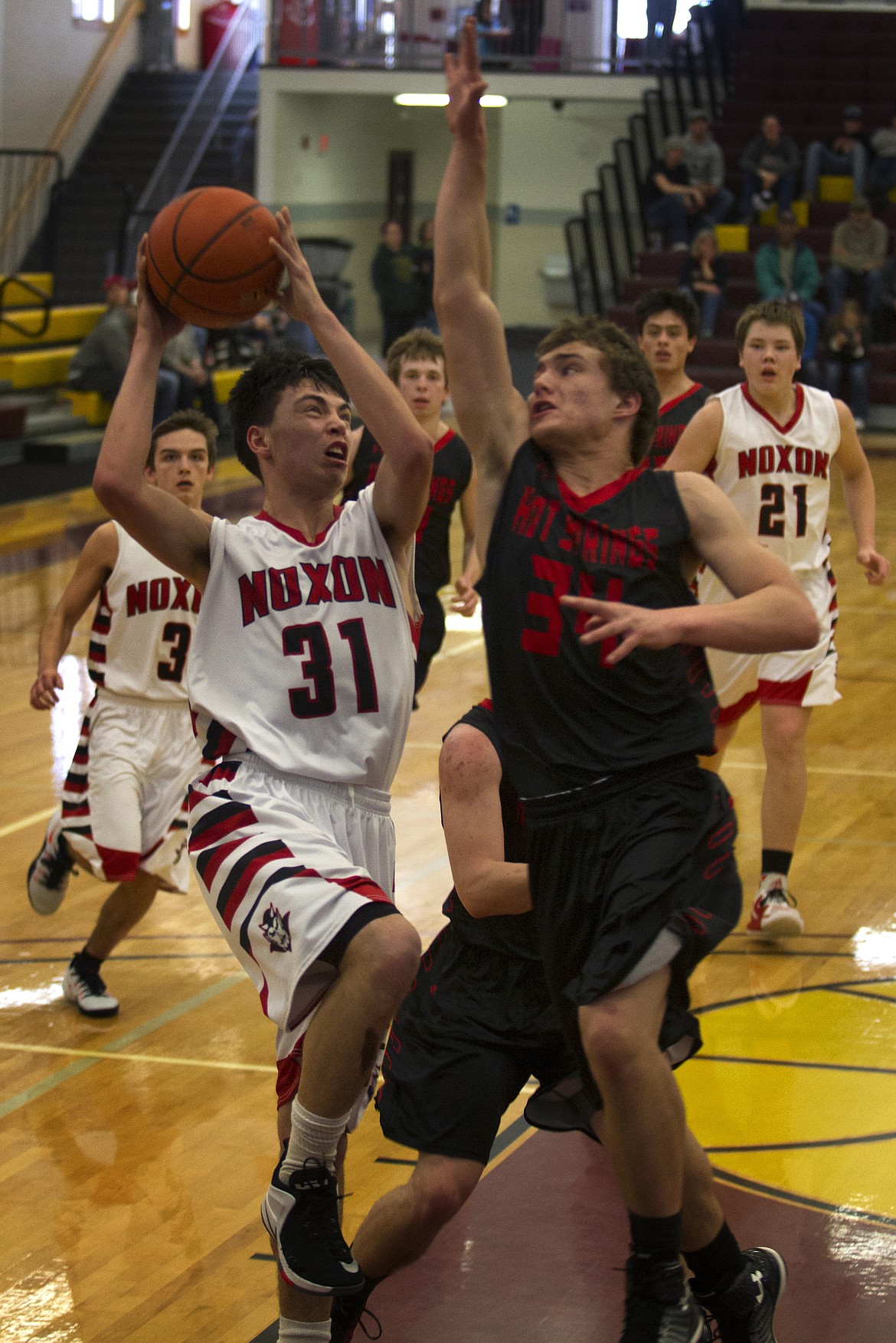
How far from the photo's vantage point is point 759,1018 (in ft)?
16.4

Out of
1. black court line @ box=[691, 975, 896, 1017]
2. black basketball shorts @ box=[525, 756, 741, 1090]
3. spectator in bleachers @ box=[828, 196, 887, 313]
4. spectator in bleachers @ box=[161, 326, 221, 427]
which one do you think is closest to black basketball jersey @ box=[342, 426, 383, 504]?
black court line @ box=[691, 975, 896, 1017]

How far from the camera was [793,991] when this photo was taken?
5203mm

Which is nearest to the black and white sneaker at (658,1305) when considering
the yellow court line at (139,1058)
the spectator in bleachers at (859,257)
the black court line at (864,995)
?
the yellow court line at (139,1058)

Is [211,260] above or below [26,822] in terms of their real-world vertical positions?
above

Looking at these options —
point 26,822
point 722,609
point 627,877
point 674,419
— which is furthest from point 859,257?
point 627,877

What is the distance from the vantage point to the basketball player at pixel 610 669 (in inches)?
110

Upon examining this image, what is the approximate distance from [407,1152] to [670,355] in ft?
10.9

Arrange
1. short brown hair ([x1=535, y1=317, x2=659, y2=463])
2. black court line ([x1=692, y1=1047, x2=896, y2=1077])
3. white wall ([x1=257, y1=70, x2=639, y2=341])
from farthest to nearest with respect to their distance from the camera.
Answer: white wall ([x1=257, y1=70, x2=639, y2=341]) → black court line ([x1=692, y1=1047, x2=896, y2=1077]) → short brown hair ([x1=535, y1=317, x2=659, y2=463])

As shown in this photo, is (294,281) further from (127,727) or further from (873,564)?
(873,564)

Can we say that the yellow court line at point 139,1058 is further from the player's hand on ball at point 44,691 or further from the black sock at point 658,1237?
the black sock at point 658,1237

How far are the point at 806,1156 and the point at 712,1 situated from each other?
67.9 ft

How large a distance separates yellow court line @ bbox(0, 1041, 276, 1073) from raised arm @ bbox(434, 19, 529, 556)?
2036 mm

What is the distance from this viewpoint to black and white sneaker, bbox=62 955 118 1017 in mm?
5020

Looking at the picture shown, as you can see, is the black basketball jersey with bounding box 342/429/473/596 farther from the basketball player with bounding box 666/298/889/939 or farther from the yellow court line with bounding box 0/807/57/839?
the yellow court line with bounding box 0/807/57/839
